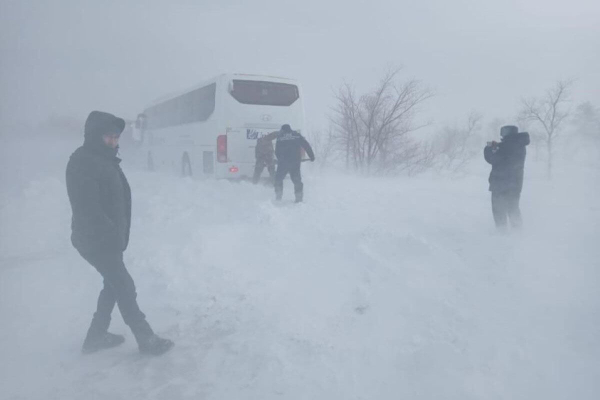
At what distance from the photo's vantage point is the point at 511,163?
671cm

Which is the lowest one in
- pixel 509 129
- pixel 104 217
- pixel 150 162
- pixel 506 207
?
pixel 506 207

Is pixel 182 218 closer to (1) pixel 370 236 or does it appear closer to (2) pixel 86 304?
(2) pixel 86 304

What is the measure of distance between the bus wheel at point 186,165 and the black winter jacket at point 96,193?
11381 millimetres

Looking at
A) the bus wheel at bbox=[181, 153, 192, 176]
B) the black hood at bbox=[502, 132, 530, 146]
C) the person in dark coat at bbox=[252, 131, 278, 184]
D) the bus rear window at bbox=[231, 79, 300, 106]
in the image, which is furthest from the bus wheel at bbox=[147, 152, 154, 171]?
the black hood at bbox=[502, 132, 530, 146]

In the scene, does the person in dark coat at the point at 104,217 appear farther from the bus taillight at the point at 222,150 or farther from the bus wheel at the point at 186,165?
the bus wheel at the point at 186,165

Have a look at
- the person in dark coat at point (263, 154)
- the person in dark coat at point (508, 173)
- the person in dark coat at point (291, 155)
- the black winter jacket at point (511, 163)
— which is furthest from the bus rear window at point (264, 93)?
the black winter jacket at point (511, 163)

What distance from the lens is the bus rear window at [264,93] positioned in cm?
1290

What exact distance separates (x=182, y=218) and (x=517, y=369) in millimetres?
5991

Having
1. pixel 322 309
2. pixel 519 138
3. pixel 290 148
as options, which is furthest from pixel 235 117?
pixel 322 309

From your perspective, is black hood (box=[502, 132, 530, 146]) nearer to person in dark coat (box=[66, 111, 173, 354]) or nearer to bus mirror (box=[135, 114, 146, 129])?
person in dark coat (box=[66, 111, 173, 354])

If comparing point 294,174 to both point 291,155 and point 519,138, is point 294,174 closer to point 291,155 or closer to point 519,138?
point 291,155

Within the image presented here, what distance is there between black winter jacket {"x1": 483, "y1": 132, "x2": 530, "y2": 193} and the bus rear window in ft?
25.3

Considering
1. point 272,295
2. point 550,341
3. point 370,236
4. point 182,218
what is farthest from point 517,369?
point 182,218

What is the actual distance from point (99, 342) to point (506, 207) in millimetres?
5624
